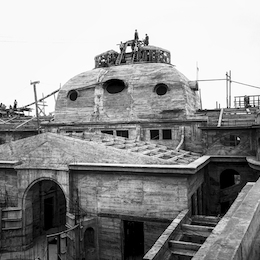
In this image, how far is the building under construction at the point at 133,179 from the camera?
13898 mm

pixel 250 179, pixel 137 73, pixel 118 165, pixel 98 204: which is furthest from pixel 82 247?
pixel 137 73

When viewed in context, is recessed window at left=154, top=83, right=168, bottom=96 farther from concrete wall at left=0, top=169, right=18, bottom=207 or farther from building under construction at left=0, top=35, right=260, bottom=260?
concrete wall at left=0, top=169, right=18, bottom=207

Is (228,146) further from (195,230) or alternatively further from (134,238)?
(195,230)

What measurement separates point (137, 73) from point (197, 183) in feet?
47.7

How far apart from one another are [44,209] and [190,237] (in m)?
12.9

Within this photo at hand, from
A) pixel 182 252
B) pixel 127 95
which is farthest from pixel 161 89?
pixel 182 252

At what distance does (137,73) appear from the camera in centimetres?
2861

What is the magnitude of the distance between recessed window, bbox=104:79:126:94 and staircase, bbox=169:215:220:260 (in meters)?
17.1

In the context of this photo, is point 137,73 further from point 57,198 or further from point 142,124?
point 57,198

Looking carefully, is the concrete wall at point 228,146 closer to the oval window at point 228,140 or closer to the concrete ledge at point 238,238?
the oval window at point 228,140

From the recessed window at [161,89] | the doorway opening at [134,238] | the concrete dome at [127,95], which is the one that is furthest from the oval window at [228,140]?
the doorway opening at [134,238]

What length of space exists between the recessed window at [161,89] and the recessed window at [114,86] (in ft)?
12.4

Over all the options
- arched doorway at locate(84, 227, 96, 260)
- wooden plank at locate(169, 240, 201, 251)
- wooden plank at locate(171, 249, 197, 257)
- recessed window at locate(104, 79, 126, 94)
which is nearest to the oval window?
recessed window at locate(104, 79, 126, 94)

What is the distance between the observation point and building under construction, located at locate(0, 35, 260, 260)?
45.6 feet
